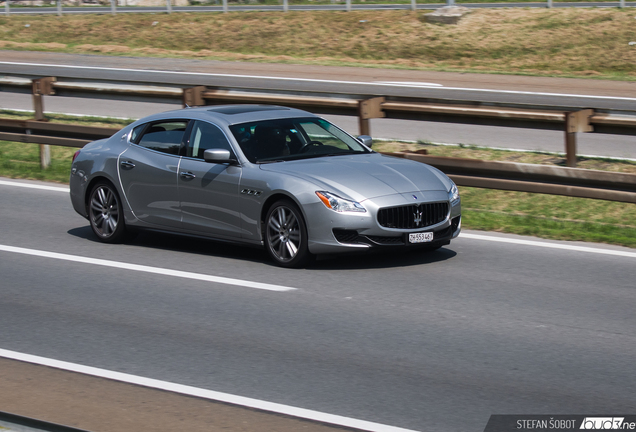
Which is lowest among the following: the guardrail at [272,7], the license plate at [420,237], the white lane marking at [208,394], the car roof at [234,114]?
the white lane marking at [208,394]

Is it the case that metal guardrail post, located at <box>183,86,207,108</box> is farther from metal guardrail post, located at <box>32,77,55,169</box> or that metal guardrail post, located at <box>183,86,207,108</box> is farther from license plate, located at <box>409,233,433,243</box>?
license plate, located at <box>409,233,433,243</box>

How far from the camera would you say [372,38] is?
31.5m

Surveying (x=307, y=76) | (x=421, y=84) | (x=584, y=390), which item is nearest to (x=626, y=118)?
(x=584, y=390)

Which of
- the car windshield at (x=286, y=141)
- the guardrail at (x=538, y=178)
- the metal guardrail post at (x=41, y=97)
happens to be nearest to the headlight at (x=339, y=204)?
the car windshield at (x=286, y=141)

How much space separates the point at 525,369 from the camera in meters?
6.13

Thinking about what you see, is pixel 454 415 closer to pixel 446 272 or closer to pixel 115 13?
pixel 446 272

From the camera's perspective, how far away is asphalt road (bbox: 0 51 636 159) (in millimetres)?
16141

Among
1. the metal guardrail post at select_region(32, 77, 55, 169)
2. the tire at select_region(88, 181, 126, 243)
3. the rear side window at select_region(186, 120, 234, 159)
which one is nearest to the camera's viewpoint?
the rear side window at select_region(186, 120, 234, 159)

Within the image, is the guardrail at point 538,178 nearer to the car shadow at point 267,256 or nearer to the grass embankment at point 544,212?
the grass embankment at point 544,212

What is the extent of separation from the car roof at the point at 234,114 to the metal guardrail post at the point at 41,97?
5.69 meters

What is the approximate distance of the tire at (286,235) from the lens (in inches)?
351

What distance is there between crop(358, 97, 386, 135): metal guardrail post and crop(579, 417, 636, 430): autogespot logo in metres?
8.12

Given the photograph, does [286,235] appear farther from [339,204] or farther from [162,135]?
[162,135]

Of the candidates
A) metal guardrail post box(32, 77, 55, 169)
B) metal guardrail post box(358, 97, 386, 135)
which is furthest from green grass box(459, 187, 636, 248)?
metal guardrail post box(32, 77, 55, 169)
